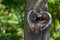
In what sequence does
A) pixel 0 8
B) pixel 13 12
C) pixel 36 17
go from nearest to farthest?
pixel 36 17
pixel 13 12
pixel 0 8

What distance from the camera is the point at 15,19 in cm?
363

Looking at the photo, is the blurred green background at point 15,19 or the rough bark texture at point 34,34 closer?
the rough bark texture at point 34,34

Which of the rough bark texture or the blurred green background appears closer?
the rough bark texture

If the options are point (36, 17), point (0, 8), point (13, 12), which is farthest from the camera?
point (0, 8)

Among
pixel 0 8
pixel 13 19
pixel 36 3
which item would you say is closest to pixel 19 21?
pixel 13 19

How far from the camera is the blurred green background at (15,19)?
3.41m

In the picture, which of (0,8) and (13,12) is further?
(0,8)

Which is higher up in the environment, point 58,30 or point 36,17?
point 36,17

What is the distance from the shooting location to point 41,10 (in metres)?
1.59

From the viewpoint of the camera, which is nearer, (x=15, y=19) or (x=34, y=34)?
(x=34, y=34)

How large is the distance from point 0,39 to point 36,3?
7.38ft

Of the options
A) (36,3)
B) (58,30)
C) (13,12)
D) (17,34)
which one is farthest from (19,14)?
(36,3)

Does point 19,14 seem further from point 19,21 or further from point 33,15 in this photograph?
point 33,15

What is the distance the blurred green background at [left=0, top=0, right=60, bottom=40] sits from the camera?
3.41m
